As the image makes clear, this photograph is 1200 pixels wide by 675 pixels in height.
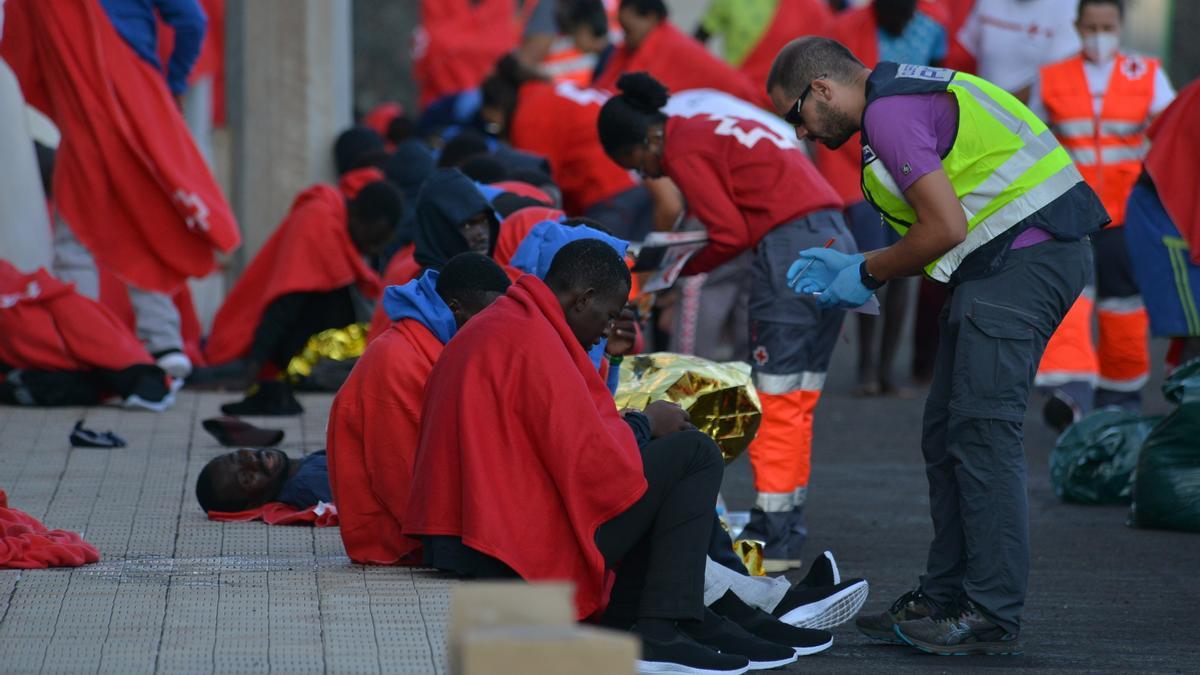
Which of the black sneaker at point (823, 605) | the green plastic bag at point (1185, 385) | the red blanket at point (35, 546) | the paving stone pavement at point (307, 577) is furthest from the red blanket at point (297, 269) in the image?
the black sneaker at point (823, 605)

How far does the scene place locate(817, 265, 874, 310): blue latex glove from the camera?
16.9 ft

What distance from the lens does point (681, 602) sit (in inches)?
182

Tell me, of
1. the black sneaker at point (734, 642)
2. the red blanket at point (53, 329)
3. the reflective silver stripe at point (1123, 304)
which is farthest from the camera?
the reflective silver stripe at point (1123, 304)

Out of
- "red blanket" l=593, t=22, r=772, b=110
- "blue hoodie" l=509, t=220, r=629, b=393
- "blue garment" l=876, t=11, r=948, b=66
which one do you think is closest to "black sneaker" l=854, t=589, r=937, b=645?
"blue hoodie" l=509, t=220, r=629, b=393

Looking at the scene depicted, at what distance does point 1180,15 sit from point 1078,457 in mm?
12514

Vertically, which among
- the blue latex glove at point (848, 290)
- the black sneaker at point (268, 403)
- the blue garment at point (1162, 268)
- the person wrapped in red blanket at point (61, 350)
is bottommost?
the black sneaker at point (268, 403)

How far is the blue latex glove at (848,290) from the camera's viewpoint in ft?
16.9

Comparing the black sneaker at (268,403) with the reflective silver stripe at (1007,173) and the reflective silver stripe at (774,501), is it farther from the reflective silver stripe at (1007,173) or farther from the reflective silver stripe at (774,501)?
the reflective silver stripe at (1007,173)

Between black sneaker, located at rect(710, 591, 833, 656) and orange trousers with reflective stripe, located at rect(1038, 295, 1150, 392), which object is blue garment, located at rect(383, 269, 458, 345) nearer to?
black sneaker, located at rect(710, 591, 833, 656)

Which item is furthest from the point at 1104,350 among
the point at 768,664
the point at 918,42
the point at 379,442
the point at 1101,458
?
the point at 379,442

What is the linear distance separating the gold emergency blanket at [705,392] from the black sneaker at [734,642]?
111 centimetres

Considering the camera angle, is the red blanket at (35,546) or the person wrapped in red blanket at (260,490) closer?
the red blanket at (35,546)

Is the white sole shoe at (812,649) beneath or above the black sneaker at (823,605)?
beneath

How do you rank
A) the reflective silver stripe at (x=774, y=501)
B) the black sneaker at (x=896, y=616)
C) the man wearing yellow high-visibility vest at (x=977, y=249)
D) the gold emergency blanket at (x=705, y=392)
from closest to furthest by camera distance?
1. the man wearing yellow high-visibility vest at (x=977, y=249)
2. the black sneaker at (x=896, y=616)
3. the gold emergency blanket at (x=705, y=392)
4. the reflective silver stripe at (x=774, y=501)
